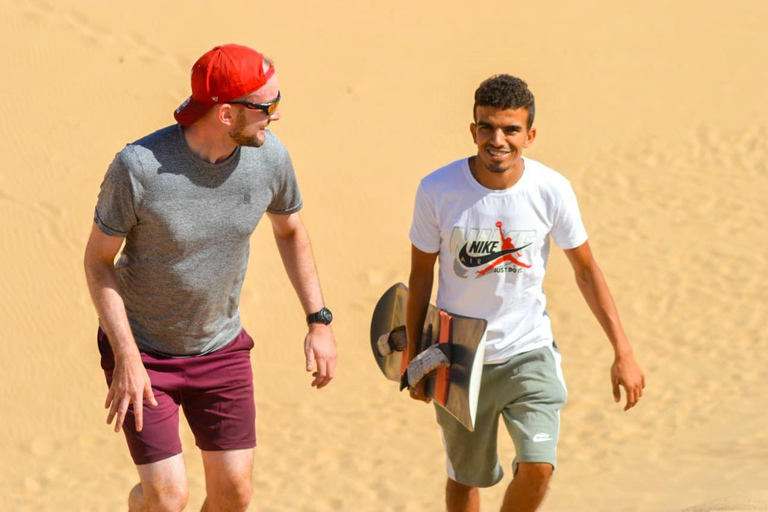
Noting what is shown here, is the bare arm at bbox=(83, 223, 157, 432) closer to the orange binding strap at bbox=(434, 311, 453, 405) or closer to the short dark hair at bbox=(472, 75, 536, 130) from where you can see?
the orange binding strap at bbox=(434, 311, 453, 405)

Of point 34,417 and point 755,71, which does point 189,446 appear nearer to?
point 34,417

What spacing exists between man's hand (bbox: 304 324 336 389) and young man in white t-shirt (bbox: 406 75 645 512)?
40 centimetres

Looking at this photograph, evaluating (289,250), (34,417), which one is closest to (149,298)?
(289,250)

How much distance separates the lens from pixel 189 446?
913 centimetres

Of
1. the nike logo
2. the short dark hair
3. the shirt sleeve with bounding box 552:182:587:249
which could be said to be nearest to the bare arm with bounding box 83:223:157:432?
the nike logo

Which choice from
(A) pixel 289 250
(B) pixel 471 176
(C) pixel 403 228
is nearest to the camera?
(B) pixel 471 176

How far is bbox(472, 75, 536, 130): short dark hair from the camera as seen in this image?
4617mm

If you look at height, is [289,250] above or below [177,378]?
above

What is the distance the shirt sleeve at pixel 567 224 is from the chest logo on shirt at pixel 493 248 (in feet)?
0.44

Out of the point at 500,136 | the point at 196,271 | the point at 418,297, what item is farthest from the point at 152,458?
the point at 500,136

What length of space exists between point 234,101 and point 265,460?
192 inches

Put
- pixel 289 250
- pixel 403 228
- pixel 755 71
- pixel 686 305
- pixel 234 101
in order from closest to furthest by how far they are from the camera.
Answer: pixel 234 101 < pixel 289 250 < pixel 686 305 < pixel 403 228 < pixel 755 71

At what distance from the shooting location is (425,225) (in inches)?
188

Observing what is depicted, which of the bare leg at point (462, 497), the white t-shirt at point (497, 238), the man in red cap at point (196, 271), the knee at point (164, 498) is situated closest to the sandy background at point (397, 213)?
the bare leg at point (462, 497)
